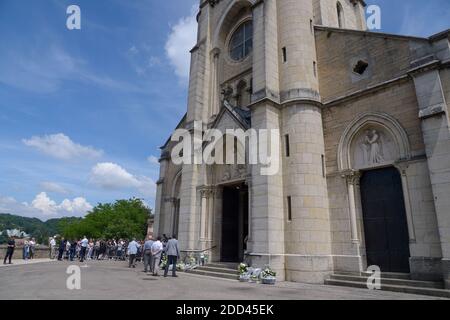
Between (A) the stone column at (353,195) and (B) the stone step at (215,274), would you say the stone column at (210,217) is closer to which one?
(B) the stone step at (215,274)

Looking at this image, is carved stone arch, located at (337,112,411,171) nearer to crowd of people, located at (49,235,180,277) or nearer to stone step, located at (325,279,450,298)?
stone step, located at (325,279,450,298)

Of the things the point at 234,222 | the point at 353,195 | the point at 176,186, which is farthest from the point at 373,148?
the point at 176,186

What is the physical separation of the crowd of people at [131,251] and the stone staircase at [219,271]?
4.31 ft

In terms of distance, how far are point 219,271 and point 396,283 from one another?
691 centimetres

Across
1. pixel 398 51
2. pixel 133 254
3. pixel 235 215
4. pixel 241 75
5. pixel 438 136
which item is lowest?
pixel 133 254

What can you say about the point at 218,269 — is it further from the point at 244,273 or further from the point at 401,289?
the point at 401,289

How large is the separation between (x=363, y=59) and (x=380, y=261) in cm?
814

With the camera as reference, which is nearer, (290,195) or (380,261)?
(380,261)

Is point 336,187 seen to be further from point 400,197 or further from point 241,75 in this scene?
point 241,75

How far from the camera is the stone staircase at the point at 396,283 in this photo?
8702mm

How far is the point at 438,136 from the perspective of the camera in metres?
9.30

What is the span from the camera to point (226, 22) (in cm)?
1952

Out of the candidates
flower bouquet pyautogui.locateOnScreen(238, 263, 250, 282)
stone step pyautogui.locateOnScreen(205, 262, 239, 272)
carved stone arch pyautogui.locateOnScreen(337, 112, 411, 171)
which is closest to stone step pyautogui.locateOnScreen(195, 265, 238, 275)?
stone step pyautogui.locateOnScreen(205, 262, 239, 272)

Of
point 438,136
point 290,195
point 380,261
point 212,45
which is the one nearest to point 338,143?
point 290,195
